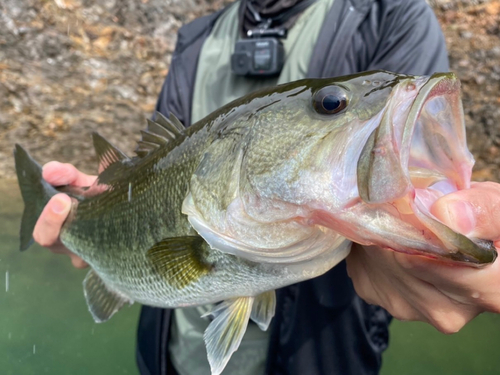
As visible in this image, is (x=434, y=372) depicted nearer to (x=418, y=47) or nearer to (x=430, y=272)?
(x=418, y=47)

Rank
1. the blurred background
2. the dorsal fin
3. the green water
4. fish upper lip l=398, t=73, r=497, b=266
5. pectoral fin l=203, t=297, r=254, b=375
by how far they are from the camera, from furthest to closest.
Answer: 1. the blurred background
2. the green water
3. the dorsal fin
4. pectoral fin l=203, t=297, r=254, b=375
5. fish upper lip l=398, t=73, r=497, b=266

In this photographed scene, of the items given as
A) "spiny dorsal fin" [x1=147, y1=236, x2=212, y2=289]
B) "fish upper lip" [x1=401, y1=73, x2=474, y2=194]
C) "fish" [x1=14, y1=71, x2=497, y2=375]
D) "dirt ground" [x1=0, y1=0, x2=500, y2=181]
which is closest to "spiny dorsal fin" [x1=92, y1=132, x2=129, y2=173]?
"fish" [x1=14, y1=71, x2=497, y2=375]

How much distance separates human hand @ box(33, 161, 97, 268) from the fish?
243mm

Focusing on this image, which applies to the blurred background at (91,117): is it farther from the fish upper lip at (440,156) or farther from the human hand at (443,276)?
the fish upper lip at (440,156)

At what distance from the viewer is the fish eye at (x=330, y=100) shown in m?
0.60

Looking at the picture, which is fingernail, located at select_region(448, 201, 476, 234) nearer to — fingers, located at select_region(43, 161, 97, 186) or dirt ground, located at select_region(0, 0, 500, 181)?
fingers, located at select_region(43, 161, 97, 186)

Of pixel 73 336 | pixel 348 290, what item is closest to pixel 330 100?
pixel 348 290

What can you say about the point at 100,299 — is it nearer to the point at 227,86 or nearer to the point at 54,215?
the point at 54,215

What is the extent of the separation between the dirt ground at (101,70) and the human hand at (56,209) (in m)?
2.41

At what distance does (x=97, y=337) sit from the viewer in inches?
100

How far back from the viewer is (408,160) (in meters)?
0.54

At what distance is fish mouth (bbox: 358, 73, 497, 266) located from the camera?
1.61 ft

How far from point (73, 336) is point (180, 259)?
207cm

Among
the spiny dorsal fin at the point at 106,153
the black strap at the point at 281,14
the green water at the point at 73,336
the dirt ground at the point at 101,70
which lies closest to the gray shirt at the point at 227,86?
the black strap at the point at 281,14
